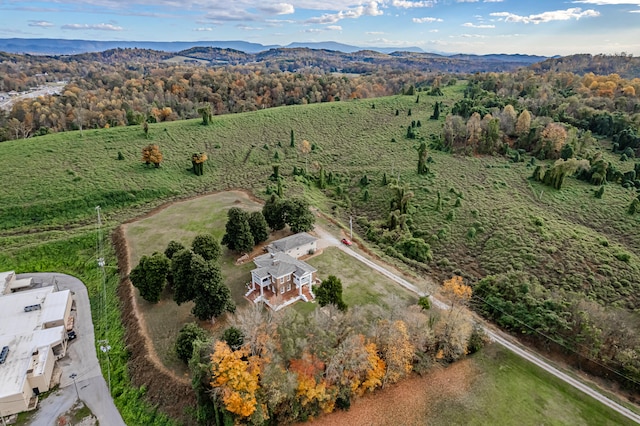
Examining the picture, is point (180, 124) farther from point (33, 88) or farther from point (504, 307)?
point (33, 88)

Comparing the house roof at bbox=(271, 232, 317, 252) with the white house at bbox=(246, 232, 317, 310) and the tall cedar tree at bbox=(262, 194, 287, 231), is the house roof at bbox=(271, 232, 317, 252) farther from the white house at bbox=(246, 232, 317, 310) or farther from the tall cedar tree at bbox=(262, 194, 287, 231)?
the tall cedar tree at bbox=(262, 194, 287, 231)

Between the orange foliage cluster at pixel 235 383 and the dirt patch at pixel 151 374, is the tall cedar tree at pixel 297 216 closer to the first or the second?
the dirt patch at pixel 151 374

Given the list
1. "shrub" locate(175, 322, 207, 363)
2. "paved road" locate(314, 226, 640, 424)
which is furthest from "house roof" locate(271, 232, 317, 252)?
"shrub" locate(175, 322, 207, 363)

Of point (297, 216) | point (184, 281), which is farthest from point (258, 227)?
point (184, 281)

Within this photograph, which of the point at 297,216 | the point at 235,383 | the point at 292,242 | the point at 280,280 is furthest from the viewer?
the point at 297,216

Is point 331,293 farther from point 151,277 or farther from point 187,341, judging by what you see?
point 151,277

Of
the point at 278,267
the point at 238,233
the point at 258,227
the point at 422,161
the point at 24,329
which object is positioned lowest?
the point at 24,329
